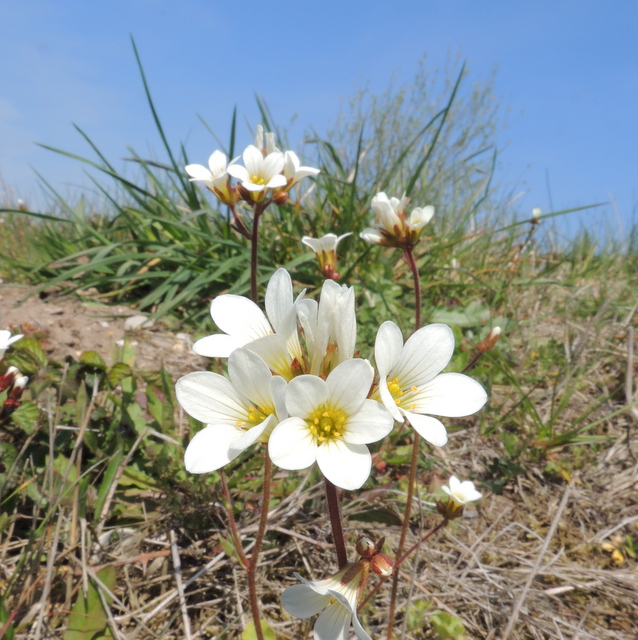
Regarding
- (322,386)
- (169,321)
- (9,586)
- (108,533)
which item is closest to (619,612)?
(322,386)

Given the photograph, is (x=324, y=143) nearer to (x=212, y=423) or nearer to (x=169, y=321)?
(x=169, y=321)

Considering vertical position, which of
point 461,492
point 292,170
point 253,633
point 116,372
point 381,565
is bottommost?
point 253,633

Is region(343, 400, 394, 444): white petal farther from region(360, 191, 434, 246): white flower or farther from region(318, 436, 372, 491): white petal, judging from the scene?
region(360, 191, 434, 246): white flower

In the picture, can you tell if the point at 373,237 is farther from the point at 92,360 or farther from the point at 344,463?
the point at 92,360

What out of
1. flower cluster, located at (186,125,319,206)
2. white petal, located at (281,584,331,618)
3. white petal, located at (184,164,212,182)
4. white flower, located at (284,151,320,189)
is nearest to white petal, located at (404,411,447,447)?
white petal, located at (281,584,331,618)

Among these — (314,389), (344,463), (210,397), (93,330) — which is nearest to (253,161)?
(210,397)

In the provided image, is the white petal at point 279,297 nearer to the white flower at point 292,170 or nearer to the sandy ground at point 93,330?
the white flower at point 292,170

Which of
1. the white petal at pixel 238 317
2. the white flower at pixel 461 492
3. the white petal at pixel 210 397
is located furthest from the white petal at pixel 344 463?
the white flower at pixel 461 492

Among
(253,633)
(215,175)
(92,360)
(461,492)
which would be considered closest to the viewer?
(253,633)
